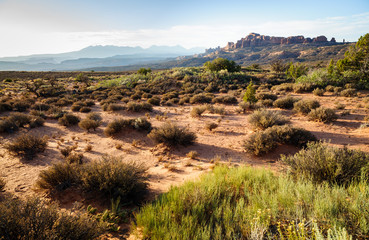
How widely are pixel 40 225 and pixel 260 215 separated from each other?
3066 millimetres

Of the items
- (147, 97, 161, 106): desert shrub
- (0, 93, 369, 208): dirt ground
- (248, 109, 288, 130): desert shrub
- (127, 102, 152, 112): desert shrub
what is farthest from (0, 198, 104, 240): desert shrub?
(147, 97, 161, 106): desert shrub

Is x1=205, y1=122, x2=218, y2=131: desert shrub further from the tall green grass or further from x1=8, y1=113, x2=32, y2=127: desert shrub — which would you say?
x1=8, y1=113, x2=32, y2=127: desert shrub

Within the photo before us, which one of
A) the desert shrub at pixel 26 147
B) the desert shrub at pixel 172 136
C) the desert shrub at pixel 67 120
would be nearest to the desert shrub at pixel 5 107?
the desert shrub at pixel 67 120

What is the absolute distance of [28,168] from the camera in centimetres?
568


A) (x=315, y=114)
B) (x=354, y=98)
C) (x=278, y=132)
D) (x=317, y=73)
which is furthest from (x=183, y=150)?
(x=317, y=73)

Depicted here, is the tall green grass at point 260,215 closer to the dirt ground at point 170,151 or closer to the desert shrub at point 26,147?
the dirt ground at point 170,151

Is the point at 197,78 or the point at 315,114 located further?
the point at 197,78

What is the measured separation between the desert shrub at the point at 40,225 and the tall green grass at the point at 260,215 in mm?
784

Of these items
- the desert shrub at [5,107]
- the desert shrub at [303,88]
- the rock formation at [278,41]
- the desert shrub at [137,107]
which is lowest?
the desert shrub at [137,107]

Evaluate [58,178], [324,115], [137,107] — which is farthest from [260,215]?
[137,107]

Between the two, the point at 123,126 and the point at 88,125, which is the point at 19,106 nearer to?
the point at 88,125

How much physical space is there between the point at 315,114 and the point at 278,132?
422 centimetres

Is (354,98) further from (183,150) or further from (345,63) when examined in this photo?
(183,150)

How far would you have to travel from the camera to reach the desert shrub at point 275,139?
630cm
